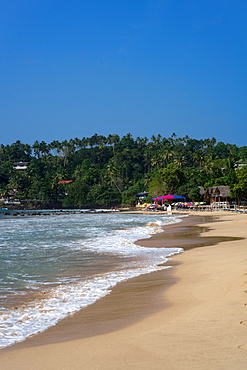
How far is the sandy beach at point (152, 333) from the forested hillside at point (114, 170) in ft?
174

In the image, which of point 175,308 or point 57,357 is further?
point 175,308

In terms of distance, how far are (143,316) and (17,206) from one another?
114 m

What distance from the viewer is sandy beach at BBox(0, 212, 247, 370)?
3961 millimetres

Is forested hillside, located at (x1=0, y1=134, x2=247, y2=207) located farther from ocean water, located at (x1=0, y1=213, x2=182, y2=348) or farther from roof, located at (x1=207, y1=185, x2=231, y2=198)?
ocean water, located at (x1=0, y1=213, x2=182, y2=348)

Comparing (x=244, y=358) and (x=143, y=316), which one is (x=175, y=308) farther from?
(x=244, y=358)

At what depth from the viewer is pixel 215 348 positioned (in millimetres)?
4078

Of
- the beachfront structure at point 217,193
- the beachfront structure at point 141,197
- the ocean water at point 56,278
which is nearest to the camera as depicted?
the ocean water at point 56,278

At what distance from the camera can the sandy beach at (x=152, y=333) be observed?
3961mm

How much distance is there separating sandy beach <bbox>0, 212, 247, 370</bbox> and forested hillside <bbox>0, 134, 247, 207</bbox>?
5310 cm

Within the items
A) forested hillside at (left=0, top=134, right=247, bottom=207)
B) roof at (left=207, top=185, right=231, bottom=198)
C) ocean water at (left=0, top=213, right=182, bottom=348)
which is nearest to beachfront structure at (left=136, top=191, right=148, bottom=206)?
forested hillside at (left=0, top=134, right=247, bottom=207)

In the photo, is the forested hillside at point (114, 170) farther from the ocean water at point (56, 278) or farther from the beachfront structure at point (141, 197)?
the ocean water at point (56, 278)

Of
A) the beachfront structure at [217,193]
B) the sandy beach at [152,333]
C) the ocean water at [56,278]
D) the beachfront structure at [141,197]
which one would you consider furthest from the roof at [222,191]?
the sandy beach at [152,333]

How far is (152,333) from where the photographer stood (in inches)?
193

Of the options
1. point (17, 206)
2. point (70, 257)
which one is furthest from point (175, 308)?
point (17, 206)
